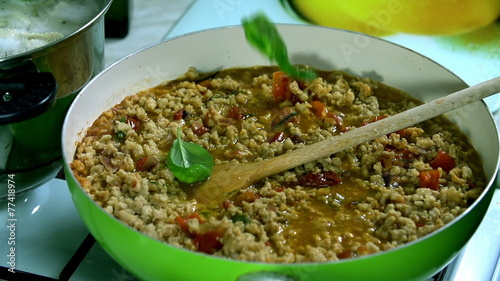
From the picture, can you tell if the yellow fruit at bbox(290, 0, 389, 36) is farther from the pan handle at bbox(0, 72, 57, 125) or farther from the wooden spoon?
the pan handle at bbox(0, 72, 57, 125)

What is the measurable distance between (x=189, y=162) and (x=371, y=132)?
0.35m

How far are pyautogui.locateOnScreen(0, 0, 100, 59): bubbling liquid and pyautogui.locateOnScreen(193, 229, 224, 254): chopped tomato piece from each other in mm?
571

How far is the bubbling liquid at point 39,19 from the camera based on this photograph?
134 centimetres

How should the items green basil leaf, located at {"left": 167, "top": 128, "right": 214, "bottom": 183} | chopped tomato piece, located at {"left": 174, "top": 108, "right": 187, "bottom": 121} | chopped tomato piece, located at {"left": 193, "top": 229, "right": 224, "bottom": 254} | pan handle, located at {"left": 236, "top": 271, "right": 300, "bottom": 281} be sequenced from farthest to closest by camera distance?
chopped tomato piece, located at {"left": 174, "top": 108, "right": 187, "bottom": 121}, green basil leaf, located at {"left": 167, "top": 128, "right": 214, "bottom": 183}, chopped tomato piece, located at {"left": 193, "top": 229, "right": 224, "bottom": 254}, pan handle, located at {"left": 236, "top": 271, "right": 300, "bottom": 281}

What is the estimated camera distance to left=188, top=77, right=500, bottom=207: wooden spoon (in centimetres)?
120

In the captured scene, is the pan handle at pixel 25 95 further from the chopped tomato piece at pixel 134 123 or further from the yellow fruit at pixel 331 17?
the yellow fruit at pixel 331 17

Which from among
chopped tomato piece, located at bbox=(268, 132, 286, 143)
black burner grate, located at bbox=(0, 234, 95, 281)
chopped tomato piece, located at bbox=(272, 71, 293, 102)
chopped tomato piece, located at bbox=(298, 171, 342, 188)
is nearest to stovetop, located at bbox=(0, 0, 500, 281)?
black burner grate, located at bbox=(0, 234, 95, 281)

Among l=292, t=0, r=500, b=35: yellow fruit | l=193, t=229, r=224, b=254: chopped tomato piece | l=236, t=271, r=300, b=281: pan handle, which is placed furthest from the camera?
l=292, t=0, r=500, b=35: yellow fruit

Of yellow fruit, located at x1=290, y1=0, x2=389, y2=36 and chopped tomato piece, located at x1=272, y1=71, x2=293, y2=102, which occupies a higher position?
chopped tomato piece, located at x1=272, y1=71, x2=293, y2=102

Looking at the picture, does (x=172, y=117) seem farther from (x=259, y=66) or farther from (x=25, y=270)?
(x=25, y=270)

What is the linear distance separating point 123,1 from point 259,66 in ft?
2.21

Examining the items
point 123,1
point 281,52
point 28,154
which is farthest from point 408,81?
point 123,1

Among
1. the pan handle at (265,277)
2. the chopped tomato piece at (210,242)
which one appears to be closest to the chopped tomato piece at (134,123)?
the chopped tomato piece at (210,242)

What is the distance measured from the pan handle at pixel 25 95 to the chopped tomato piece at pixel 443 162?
727 millimetres
